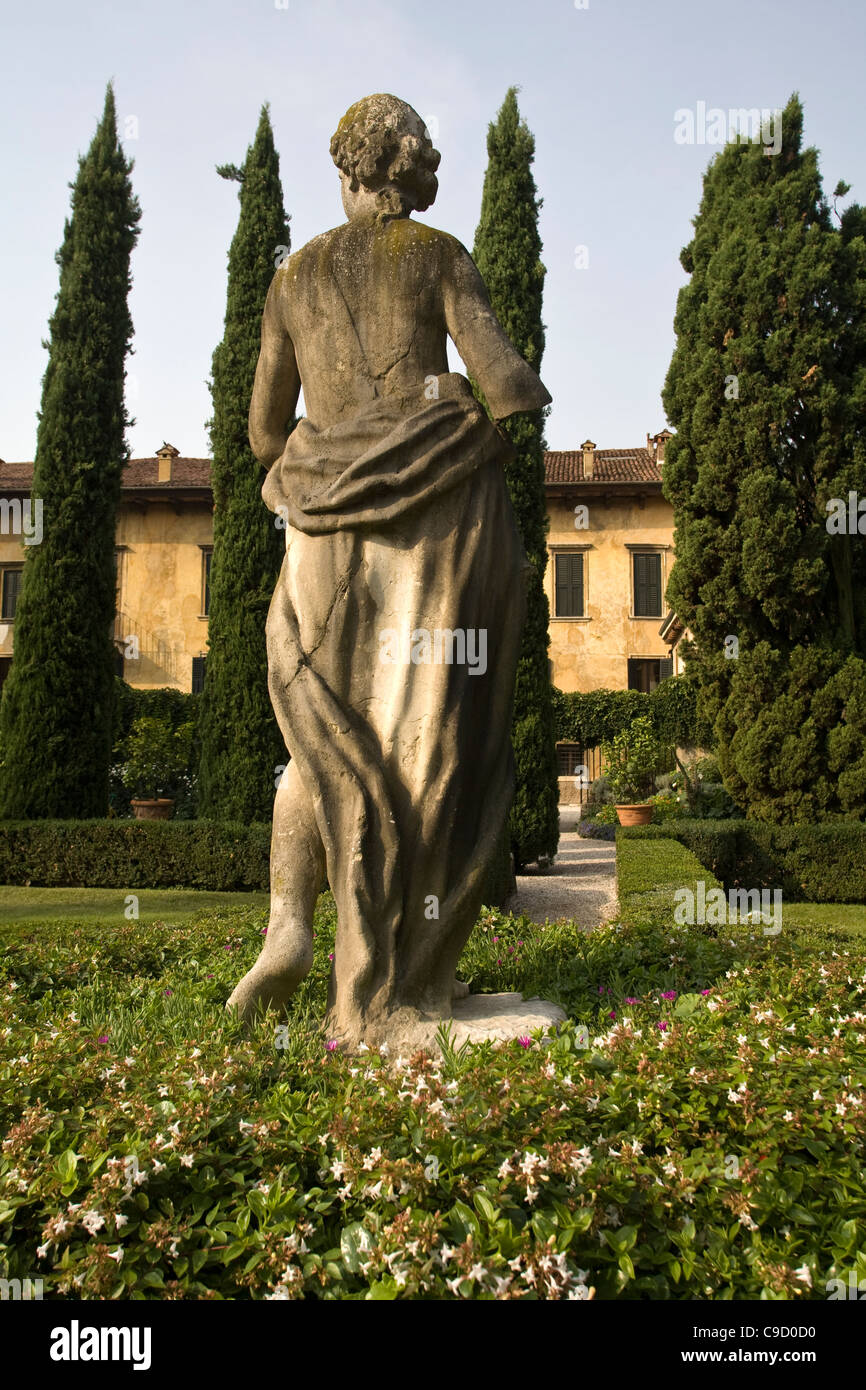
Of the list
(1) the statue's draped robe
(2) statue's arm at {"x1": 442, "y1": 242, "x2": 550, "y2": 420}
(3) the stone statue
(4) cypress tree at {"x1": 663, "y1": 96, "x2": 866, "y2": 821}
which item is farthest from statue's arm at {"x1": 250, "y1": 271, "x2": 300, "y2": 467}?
(4) cypress tree at {"x1": 663, "y1": 96, "x2": 866, "y2": 821}

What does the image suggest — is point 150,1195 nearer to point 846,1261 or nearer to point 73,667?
point 846,1261

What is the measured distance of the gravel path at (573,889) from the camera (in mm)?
10148

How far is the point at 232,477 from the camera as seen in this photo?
47.1ft

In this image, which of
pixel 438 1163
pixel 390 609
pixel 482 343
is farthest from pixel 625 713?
pixel 438 1163

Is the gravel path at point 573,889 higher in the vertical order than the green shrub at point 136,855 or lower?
lower

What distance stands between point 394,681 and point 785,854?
993 centimetres

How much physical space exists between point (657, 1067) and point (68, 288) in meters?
15.4

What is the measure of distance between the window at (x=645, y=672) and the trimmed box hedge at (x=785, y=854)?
63.4 feet

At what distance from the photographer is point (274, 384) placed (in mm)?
3748

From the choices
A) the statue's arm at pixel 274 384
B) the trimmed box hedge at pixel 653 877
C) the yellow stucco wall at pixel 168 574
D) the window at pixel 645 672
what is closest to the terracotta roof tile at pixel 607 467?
the window at pixel 645 672

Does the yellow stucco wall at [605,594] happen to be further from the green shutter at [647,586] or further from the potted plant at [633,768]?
the potted plant at [633,768]

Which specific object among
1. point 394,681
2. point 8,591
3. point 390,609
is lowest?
point 394,681

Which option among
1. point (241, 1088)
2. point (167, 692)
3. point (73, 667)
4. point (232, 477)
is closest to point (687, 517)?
point (232, 477)

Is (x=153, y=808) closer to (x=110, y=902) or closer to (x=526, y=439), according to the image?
(x=110, y=902)
